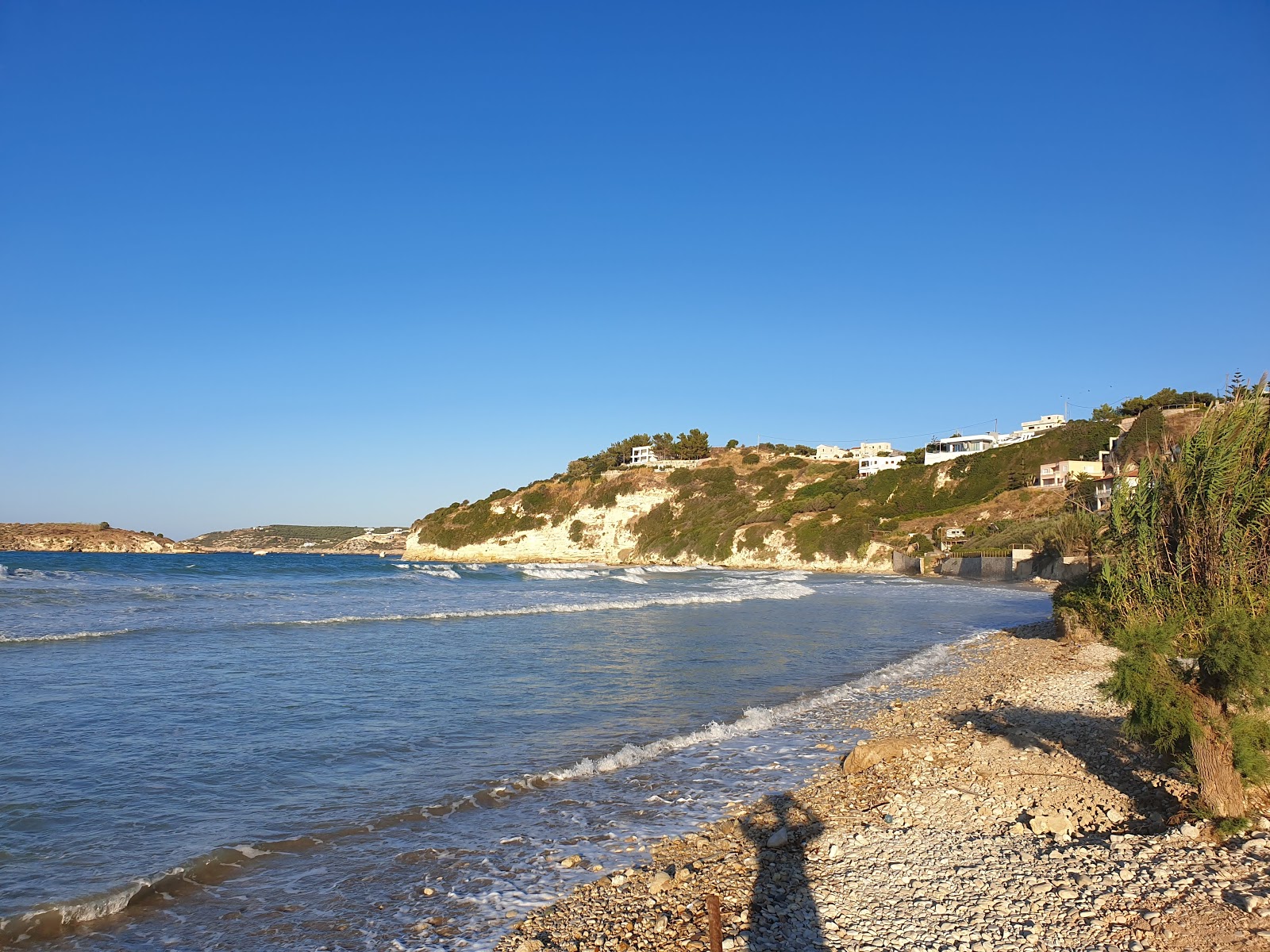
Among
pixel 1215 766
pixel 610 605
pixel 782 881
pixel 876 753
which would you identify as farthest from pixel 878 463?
pixel 782 881

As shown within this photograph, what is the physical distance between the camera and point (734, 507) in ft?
324

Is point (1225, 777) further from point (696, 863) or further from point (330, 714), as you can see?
point (330, 714)

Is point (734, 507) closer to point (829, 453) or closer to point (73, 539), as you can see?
point (829, 453)

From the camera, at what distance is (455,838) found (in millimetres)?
7762

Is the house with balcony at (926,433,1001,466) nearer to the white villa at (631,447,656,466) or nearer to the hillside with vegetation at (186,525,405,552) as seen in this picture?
the white villa at (631,447,656,466)

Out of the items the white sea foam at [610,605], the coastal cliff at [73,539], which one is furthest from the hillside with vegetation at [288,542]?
the white sea foam at [610,605]

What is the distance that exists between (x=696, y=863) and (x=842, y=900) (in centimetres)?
144

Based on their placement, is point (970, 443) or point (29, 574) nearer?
point (29, 574)

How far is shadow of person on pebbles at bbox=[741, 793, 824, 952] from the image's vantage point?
17.9ft

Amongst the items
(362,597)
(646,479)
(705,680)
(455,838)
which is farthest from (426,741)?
(646,479)

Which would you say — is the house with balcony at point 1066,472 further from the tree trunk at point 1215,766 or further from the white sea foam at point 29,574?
the white sea foam at point 29,574

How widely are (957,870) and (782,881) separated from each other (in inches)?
55.7

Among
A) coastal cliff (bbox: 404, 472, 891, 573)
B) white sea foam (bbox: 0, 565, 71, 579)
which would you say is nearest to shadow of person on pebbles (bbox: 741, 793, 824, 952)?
white sea foam (bbox: 0, 565, 71, 579)

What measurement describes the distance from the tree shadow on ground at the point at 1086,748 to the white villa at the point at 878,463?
91.2 m
